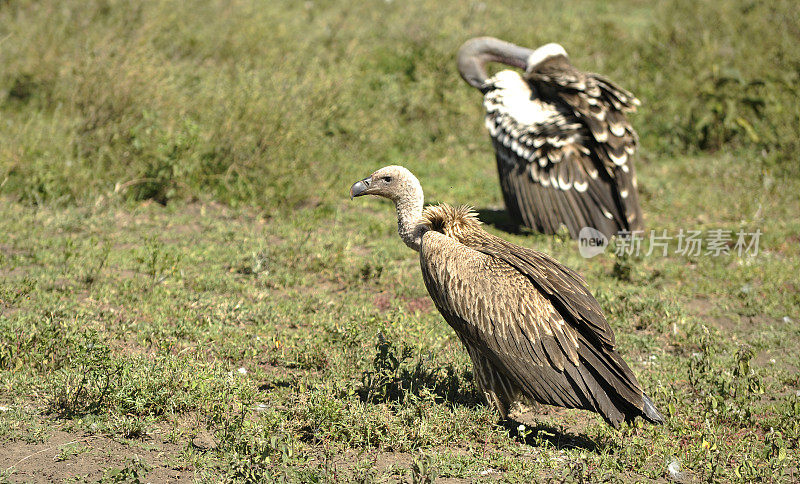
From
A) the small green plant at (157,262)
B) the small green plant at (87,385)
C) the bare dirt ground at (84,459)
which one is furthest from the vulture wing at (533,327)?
the small green plant at (157,262)

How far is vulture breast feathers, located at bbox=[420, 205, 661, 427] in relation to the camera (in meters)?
4.07

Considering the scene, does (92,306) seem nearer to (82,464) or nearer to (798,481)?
(82,464)

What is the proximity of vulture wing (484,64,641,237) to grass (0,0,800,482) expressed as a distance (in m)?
0.37

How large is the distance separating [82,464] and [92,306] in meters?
1.87

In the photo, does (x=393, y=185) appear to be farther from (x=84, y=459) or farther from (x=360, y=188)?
(x=84, y=459)

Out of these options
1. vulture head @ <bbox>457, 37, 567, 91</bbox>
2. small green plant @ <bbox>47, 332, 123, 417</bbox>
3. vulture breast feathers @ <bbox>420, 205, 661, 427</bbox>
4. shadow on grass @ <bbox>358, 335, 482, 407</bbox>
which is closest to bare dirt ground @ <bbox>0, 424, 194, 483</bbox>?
small green plant @ <bbox>47, 332, 123, 417</bbox>

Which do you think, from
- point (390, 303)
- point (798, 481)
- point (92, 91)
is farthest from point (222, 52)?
point (798, 481)

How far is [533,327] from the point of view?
417 centimetres

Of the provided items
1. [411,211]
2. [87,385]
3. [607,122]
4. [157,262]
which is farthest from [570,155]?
[87,385]

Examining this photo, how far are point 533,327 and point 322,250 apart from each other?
2976mm

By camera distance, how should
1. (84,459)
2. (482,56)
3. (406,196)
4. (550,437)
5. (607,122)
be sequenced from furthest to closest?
(482,56) → (607,122) → (406,196) → (550,437) → (84,459)

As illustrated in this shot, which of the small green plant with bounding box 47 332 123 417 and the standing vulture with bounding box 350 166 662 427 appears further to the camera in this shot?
the small green plant with bounding box 47 332 123 417

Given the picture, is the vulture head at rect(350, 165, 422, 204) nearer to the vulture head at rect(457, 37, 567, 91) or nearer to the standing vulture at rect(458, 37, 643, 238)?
the standing vulture at rect(458, 37, 643, 238)

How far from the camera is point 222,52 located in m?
10.6
